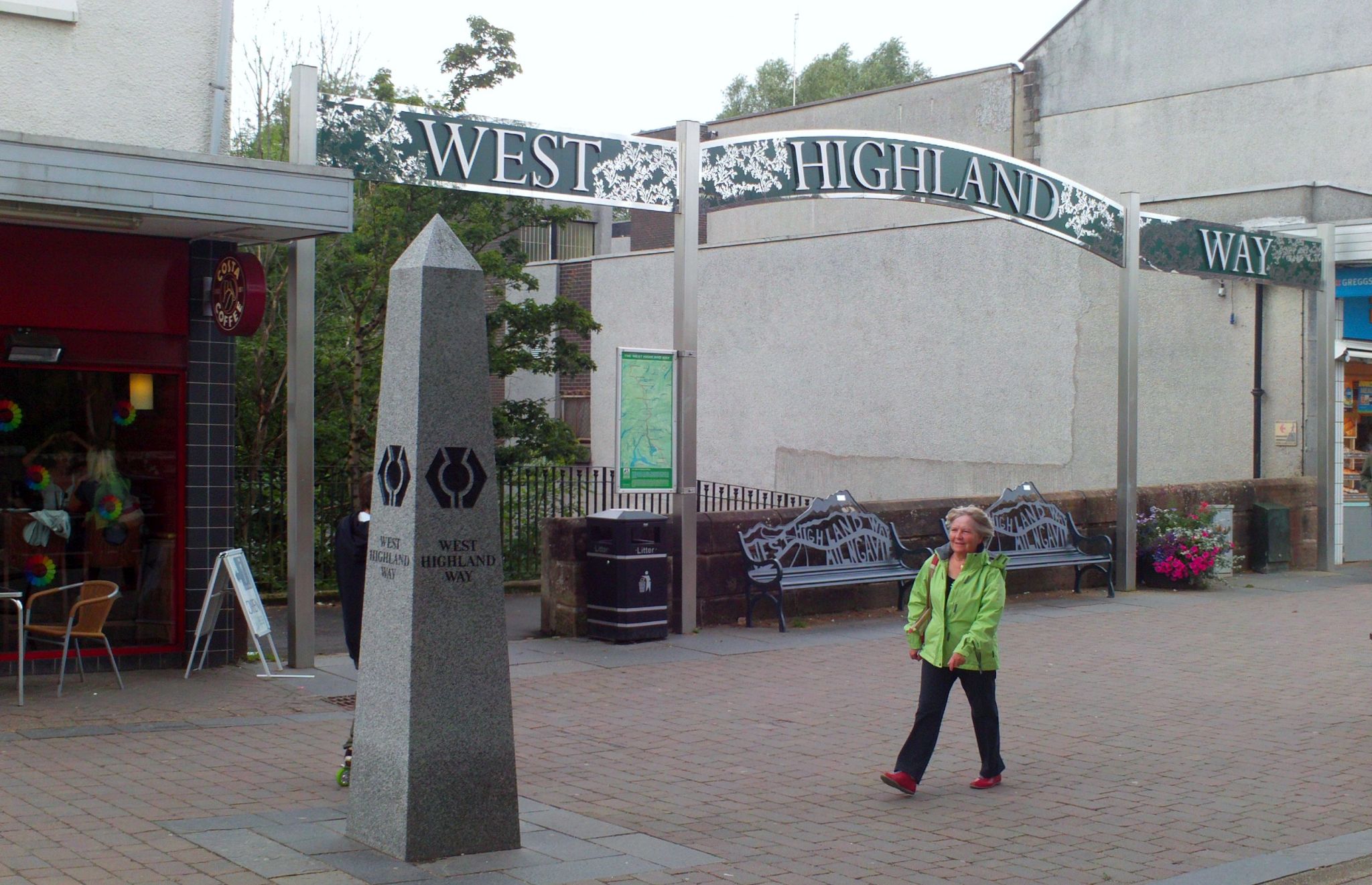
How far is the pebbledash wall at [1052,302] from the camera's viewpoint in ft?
64.2

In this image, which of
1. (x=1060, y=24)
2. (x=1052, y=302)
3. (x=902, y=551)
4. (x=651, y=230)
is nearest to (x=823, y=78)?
(x=651, y=230)

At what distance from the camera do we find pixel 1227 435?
19.5 meters

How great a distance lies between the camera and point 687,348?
1219 centimetres

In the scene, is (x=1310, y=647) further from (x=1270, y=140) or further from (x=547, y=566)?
(x=1270, y=140)

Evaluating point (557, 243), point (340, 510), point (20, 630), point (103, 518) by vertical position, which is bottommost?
point (20, 630)

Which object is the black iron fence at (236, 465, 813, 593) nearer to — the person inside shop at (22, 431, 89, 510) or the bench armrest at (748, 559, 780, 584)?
the bench armrest at (748, 559, 780, 584)

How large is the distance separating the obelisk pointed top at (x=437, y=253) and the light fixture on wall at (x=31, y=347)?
16.3ft

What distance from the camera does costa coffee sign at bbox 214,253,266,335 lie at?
9844 mm

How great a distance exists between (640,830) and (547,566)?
5.97 m

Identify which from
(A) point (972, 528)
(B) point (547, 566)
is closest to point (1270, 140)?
(B) point (547, 566)

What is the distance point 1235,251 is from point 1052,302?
139 inches

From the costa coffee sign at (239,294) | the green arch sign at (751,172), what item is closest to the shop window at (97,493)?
the costa coffee sign at (239,294)

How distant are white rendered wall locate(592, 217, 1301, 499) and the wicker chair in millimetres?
14117

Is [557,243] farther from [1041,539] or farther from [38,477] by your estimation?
[38,477]
